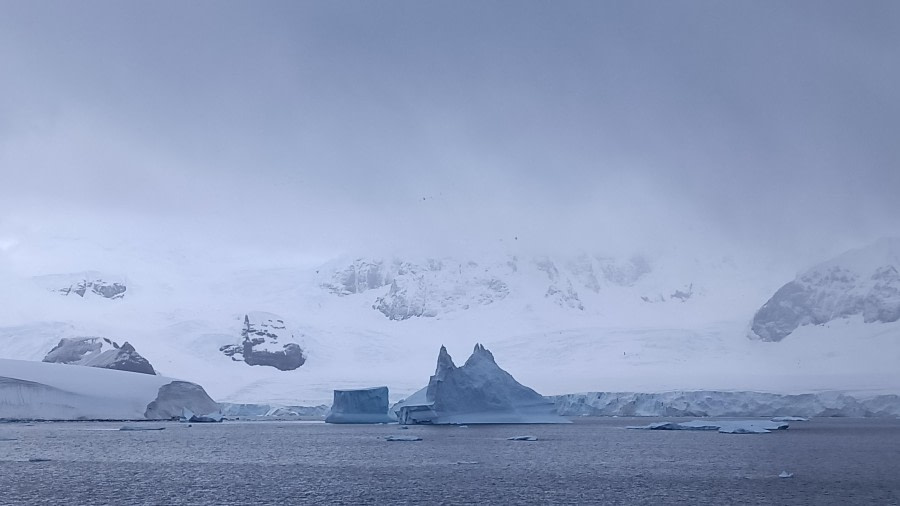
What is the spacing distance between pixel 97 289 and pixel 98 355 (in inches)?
2181

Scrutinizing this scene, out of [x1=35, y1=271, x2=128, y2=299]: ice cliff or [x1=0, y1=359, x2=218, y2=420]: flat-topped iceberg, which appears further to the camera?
[x1=35, y1=271, x2=128, y2=299]: ice cliff

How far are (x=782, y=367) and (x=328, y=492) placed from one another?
107975 mm

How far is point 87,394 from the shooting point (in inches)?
→ 2854

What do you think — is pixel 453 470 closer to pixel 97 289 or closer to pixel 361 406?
Answer: pixel 361 406

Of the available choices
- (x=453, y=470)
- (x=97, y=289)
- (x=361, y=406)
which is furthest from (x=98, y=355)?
(x=453, y=470)

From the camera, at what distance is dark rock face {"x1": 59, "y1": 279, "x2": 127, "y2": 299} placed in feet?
484

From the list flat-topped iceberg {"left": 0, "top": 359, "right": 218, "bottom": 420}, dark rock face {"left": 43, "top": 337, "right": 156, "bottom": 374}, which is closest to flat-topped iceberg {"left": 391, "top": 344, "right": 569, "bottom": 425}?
flat-topped iceberg {"left": 0, "top": 359, "right": 218, "bottom": 420}

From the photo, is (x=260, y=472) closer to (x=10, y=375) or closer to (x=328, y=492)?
(x=328, y=492)

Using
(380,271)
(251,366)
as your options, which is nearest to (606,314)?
(380,271)

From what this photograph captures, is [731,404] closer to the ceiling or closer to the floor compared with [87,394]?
closer to the floor

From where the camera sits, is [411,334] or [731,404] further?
[411,334]

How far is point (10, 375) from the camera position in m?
69.2

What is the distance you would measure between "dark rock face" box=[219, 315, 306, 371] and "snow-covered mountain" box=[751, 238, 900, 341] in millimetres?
67870

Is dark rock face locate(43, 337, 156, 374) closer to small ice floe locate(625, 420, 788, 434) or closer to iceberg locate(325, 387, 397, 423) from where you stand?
iceberg locate(325, 387, 397, 423)
